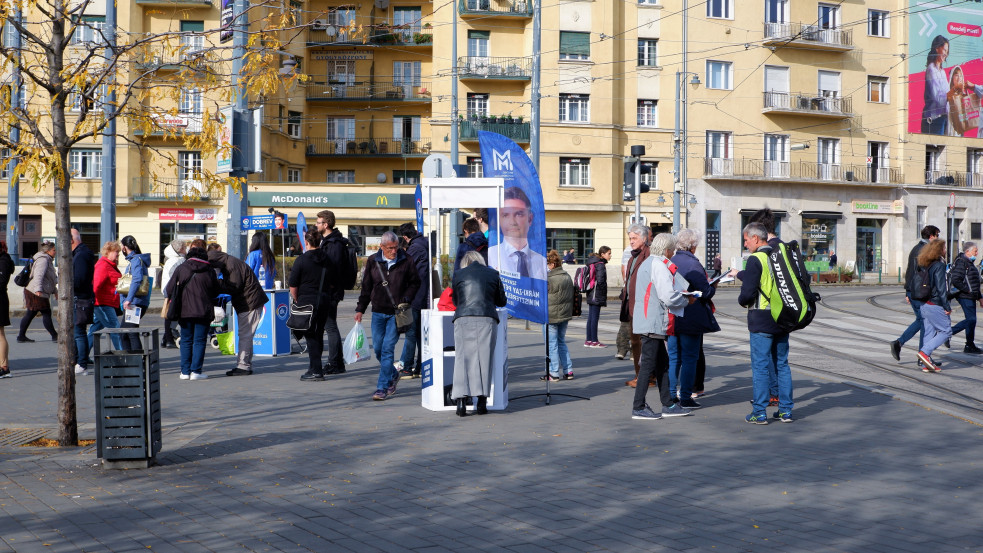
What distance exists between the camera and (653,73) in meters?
47.6

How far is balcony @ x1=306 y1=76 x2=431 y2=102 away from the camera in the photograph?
53562 millimetres

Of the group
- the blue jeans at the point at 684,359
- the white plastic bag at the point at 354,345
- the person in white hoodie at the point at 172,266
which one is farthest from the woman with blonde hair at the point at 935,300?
the person in white hoodie at the point at 172,266

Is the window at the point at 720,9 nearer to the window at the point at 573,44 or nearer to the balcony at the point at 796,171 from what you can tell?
the window at the point at 573,44

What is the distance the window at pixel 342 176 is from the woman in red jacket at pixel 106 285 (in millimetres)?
41933

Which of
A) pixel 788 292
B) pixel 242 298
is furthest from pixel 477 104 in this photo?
pixel 788 292

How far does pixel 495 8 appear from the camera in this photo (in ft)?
156

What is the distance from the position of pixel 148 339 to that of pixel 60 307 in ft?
3.98

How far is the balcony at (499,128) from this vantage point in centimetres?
4694

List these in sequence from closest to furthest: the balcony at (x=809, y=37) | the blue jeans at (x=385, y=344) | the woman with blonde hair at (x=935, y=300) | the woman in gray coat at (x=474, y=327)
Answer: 1. the woman in gray coat at (x=474, y=327)
2. the blue jeans at (x=385, y=344)
3. the woman with blonde hair at (x=935, y=300)
4. the balcony at (x=809, y=37)

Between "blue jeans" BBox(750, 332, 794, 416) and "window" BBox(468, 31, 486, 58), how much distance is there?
40231 millimetres

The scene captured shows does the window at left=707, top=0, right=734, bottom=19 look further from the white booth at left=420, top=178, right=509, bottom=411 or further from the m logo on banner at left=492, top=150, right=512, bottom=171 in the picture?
the white booth at left=420, top=178, right=509, bottom=411

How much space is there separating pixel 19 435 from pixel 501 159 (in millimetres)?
5133

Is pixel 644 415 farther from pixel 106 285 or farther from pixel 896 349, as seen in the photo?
pixel 106 285

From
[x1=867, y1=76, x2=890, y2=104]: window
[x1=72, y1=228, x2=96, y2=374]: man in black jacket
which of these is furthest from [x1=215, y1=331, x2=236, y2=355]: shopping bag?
[x1=867, y1=76, x2=890, y2=104]: window
